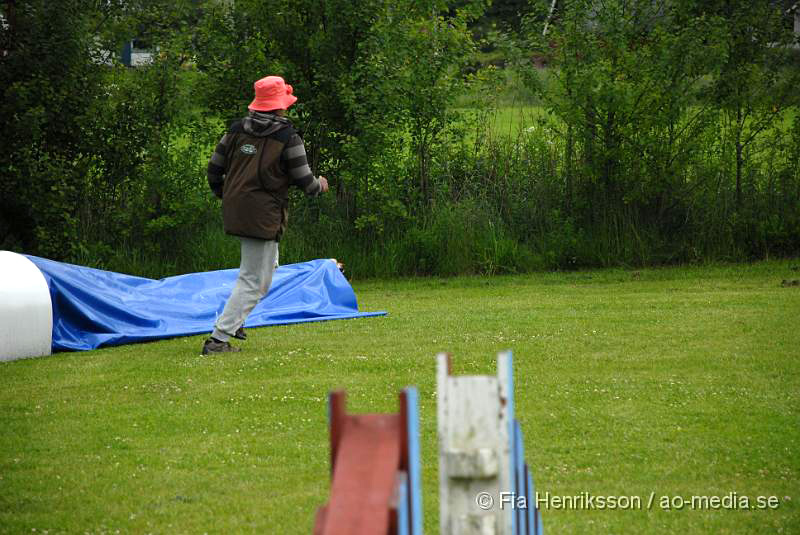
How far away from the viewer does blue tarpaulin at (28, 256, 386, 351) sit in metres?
9.08

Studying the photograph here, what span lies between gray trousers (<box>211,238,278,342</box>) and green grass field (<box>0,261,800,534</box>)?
0.29 meters

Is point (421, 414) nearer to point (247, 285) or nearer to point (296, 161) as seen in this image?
point (247, 285)

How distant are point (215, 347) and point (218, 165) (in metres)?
1.45

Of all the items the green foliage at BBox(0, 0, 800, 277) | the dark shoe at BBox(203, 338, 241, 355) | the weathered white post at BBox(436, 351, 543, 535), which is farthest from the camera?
the green foliage at BBox(0, 0, 800, 277)

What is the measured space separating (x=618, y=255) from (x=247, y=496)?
964 centimetres

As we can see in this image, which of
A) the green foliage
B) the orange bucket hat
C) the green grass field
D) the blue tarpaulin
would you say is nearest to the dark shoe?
the green grass field

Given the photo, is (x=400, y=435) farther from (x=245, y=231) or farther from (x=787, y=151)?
(x=787, y=151)

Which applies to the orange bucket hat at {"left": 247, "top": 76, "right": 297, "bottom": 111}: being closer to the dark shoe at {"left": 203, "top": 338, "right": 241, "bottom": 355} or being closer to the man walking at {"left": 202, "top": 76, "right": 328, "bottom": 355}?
the man walking at {"left": 202, "top": 76, "right": 328, "bottom": 355}

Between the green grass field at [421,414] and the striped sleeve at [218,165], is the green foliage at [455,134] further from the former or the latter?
the striped sleeve at [218,165]

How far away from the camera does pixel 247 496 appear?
190 inches

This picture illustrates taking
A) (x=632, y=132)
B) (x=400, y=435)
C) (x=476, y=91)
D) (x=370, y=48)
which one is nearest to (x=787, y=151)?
(x=632, y=132)

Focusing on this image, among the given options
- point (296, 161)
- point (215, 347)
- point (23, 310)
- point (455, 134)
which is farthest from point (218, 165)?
point (455, 134)

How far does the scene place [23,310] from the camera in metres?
8.38

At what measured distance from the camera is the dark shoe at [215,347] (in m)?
8.32
